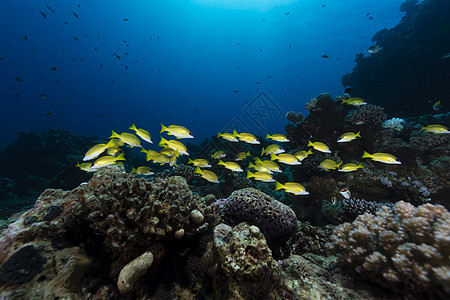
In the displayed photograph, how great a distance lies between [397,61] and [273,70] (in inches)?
4322

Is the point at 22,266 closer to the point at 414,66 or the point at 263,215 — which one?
the point at 263,215

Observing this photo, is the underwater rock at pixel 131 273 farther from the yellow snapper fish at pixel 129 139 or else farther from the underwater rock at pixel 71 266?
the yellow snapper fish at pixel 129 139

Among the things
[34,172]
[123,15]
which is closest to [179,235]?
[34,172]

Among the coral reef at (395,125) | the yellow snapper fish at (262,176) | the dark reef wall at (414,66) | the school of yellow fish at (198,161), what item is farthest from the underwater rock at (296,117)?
the dark reef wall at (414,66)

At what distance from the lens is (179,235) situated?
2.61 m

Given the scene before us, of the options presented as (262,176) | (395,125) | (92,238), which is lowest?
(92,238)

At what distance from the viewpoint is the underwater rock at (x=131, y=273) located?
1.92m

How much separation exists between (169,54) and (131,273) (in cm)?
14474

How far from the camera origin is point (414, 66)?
14805 mm

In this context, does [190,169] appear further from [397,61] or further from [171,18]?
[171,18]

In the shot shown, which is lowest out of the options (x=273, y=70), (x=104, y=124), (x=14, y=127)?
(x=14, y=127)

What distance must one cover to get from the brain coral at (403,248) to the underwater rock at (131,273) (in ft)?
9.27

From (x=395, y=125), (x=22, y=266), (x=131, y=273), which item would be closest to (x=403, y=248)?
(x=131, y=273)

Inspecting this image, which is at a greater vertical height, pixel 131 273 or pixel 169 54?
pixel 169 54
